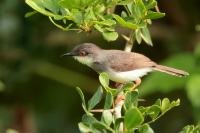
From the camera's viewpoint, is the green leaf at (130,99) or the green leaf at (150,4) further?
the green leaf at (150,4)

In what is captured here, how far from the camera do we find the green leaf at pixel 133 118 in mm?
2898

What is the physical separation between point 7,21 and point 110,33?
319cm

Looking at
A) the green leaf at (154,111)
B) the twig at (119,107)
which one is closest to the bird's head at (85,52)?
the twig at (119,107)

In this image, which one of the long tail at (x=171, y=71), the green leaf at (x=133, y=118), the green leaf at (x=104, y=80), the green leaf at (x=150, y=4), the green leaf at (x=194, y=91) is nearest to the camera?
the green leaf at (x=133, y=118)

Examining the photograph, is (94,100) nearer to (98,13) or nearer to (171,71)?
(98,13)

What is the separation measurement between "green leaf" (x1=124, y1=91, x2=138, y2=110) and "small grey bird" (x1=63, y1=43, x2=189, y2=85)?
140cm

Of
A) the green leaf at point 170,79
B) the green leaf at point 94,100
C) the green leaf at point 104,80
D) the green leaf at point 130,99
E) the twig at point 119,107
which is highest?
the green leaf at point 104,80

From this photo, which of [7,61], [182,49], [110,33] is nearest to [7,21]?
[7,61]

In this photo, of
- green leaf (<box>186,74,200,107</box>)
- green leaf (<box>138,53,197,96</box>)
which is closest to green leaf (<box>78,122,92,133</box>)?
green leaf (<box>186,74,200,107</box>)

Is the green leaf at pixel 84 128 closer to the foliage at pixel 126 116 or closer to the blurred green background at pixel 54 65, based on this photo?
the foliage at pixel 126 116

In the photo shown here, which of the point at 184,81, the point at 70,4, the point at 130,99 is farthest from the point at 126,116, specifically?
the point at 184,81

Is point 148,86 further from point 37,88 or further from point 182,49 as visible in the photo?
point 37,88

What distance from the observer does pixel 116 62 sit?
4.74 m

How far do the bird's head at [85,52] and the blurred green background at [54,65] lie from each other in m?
1.76
